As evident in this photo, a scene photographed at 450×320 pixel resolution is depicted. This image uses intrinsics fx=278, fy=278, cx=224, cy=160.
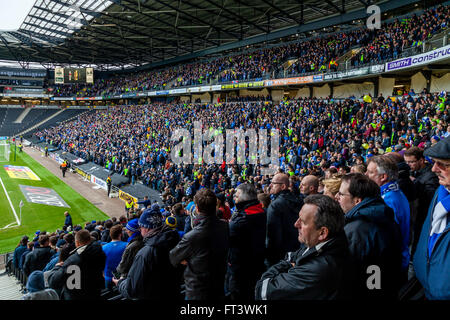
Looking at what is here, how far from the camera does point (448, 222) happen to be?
1.89 meters

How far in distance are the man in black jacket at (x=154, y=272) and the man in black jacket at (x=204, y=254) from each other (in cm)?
14

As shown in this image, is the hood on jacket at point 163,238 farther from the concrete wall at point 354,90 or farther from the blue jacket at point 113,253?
Answer: the concrete wall at point 354,90

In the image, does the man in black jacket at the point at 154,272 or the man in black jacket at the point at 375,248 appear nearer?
the man in black jacket at the point at 375,248

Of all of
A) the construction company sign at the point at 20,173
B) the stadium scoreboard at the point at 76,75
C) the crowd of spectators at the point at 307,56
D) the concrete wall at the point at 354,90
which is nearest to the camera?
the crowd of spectators at the point at 307,56

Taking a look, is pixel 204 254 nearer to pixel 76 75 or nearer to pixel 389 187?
pixel 389 187

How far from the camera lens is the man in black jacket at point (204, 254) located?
255 centimetres

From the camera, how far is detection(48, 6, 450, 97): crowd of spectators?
658 inches

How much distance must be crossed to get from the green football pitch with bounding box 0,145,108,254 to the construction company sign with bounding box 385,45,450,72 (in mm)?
18677

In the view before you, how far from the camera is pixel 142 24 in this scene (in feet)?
111

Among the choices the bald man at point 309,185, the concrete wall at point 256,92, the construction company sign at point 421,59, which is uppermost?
the concrete wall at point 256,92

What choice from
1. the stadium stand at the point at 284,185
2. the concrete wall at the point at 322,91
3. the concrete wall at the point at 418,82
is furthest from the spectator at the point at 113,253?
the concrete wall at the point at 322,91

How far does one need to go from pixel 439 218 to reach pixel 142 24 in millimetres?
37720

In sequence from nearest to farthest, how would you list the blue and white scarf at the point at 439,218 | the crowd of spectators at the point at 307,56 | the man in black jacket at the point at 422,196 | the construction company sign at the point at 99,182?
the blue and white scarf at the point at 439,218 → the man in black jacket at the point at 422,196 → the crowd of spectators at the point at 307,56 → the construction company sign at the point at 99,182
